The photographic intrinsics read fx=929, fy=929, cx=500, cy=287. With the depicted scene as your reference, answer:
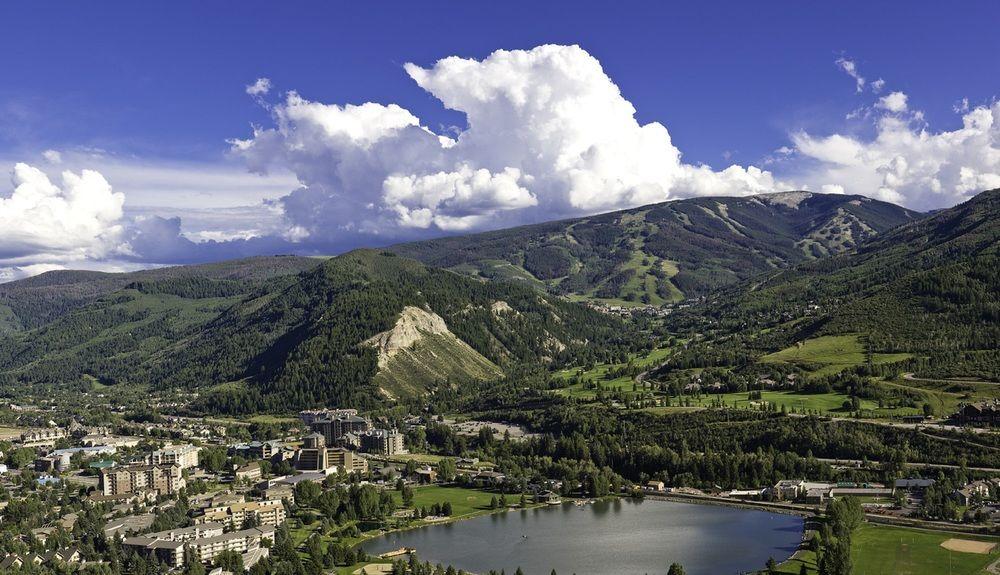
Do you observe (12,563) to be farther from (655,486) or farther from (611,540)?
(655,486)

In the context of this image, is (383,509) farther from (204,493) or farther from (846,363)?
(846,363)

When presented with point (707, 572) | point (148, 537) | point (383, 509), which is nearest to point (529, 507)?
point (383, 509)

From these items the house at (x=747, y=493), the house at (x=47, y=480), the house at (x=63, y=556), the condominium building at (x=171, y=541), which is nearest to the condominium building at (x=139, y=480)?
the house at (x=47, y=480)

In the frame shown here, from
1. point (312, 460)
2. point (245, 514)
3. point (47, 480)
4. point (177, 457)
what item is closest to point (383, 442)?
point (312, 460)

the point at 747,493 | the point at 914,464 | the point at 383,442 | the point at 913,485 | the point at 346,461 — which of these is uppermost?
the point at 383,442

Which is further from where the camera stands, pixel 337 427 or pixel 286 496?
pixel 337 427

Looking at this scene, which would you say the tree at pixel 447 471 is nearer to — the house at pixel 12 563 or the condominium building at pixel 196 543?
the condominium building at pixel 196 543

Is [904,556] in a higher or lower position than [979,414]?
lower
